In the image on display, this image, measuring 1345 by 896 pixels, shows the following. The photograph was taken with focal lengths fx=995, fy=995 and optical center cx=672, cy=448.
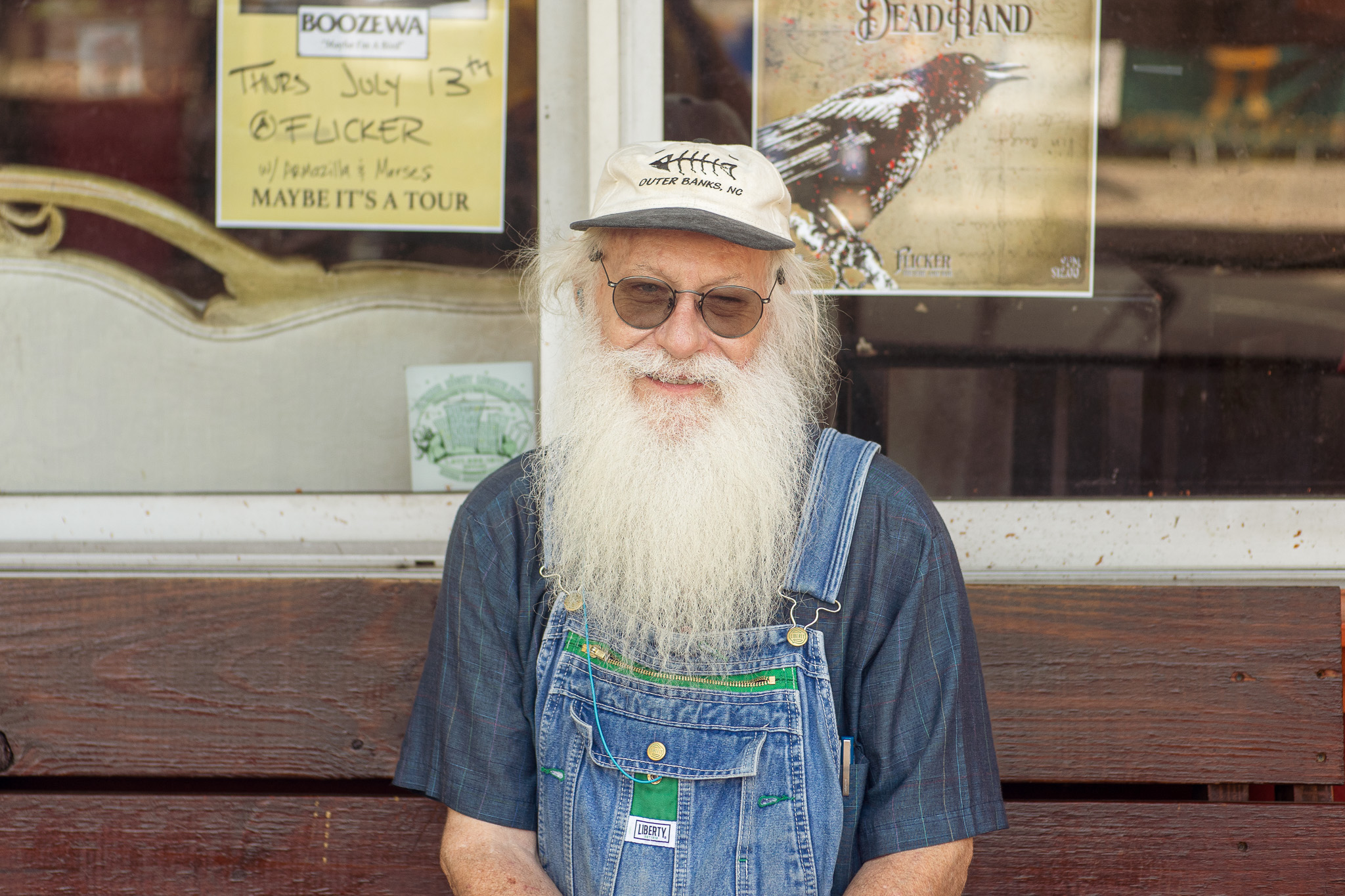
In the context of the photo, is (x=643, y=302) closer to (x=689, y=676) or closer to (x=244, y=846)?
(x=689, y=676)

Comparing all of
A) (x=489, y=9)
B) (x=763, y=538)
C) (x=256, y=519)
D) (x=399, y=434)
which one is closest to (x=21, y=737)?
(x=256, y=519)

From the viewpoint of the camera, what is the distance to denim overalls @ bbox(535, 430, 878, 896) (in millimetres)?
1540

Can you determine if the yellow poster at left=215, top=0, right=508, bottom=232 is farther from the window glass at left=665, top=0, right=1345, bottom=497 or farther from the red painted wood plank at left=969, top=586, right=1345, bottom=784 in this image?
the red painted wood plank at left=969, top=586, right=1345, bottom=784

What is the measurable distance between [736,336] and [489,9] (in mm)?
1313

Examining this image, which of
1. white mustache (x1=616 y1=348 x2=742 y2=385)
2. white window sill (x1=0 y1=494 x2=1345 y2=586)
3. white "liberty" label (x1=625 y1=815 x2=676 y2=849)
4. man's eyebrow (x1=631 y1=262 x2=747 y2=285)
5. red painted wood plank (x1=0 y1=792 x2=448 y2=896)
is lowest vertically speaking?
red painted wood plank (x1=0 y1=792 x2=448 y2=896)

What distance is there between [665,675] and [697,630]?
0.29 ft

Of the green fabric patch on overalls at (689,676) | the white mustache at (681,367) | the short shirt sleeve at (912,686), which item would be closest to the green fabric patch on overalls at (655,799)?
the green fabric patch on overalls at (689,676)

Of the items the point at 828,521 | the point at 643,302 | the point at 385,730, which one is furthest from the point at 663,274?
the point at 385,730

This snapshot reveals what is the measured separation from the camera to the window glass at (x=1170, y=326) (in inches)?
96.3

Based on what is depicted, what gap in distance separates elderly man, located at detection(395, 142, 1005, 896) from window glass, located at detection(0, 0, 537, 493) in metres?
0.90

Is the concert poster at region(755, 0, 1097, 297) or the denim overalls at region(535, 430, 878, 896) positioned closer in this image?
the denim overalls at region(535, 430, 878, 896)

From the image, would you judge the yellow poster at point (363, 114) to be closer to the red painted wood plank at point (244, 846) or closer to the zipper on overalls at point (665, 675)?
→ the zipper on overalls at point (665, 675)

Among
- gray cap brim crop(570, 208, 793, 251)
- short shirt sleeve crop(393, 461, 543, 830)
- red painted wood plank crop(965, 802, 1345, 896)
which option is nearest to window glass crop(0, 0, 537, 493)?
short shirt sleeve crop(393, 461, 543, 830)

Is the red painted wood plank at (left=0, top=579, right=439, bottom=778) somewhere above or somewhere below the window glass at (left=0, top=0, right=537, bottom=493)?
below
